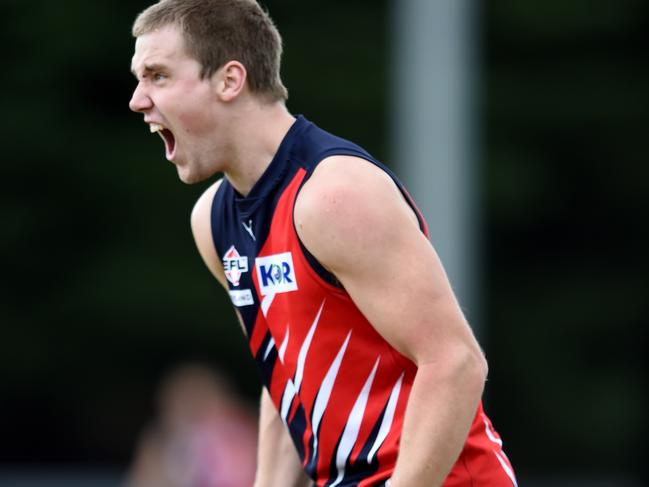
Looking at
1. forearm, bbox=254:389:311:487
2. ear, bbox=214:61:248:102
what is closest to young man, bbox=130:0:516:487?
ear, bbox=214:61:248:102

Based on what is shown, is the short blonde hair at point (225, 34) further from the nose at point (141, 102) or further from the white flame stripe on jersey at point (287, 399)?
the white flame stripe on jersey at point (287, 399)

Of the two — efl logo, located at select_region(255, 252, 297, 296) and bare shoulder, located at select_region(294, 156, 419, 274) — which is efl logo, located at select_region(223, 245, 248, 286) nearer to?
efl logo, located at select_region(255, 252, 297, 296)

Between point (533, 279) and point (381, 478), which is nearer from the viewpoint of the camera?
point (381, 478)

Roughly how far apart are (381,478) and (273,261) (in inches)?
28.2

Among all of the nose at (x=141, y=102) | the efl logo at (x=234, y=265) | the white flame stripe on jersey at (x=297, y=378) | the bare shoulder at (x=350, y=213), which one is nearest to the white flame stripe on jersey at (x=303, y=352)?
the white flame stripe on jersey at (x=297, y=378)

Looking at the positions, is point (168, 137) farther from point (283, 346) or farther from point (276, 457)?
point (276, 457)

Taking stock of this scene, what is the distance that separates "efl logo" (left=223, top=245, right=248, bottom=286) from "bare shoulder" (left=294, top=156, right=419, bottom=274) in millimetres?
474

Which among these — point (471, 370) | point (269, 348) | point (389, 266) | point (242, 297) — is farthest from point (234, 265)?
point (471, 370)

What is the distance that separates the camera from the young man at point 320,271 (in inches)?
147

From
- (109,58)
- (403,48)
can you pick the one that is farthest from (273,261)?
(109,58)

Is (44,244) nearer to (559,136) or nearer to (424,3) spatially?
(559,136)

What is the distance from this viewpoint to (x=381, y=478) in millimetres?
4086

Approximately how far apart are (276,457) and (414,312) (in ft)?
4.07

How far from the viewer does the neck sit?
13.9 feet
